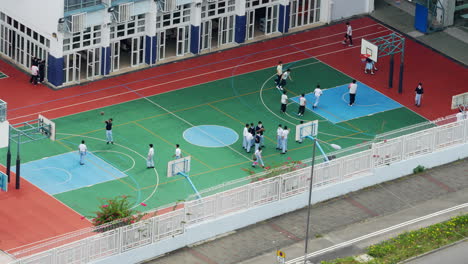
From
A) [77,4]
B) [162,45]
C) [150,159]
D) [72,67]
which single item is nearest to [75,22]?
[77,4]

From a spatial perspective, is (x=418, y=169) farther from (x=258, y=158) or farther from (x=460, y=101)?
(x=258, y=158)

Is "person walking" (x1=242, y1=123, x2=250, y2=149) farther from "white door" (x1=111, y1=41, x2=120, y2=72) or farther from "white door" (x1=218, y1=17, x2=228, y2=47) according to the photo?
"white door" (x1=218, y1=17, x2=228, y2=47)

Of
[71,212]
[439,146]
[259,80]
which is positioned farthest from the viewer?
[259,80]

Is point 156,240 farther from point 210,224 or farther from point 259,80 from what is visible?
point 259,80

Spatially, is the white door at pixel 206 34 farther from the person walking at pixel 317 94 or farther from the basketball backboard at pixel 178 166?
the basketball backboard at pixel 178 166

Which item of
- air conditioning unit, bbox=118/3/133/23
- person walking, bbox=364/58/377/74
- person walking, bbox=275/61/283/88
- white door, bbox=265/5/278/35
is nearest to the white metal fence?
person walking, bbox=364/58/377/74

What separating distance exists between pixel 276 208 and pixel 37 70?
23.6 m

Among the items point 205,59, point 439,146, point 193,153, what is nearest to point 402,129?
point 439,146

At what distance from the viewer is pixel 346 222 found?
78188 millimetres

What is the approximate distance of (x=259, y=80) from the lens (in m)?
97.2

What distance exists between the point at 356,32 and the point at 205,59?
13182 millimetres

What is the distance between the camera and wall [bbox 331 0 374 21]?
107 meters

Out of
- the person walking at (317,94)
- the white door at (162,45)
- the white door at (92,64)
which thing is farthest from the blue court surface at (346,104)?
A: the white door at (92,64)

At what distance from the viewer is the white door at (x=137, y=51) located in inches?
3819
